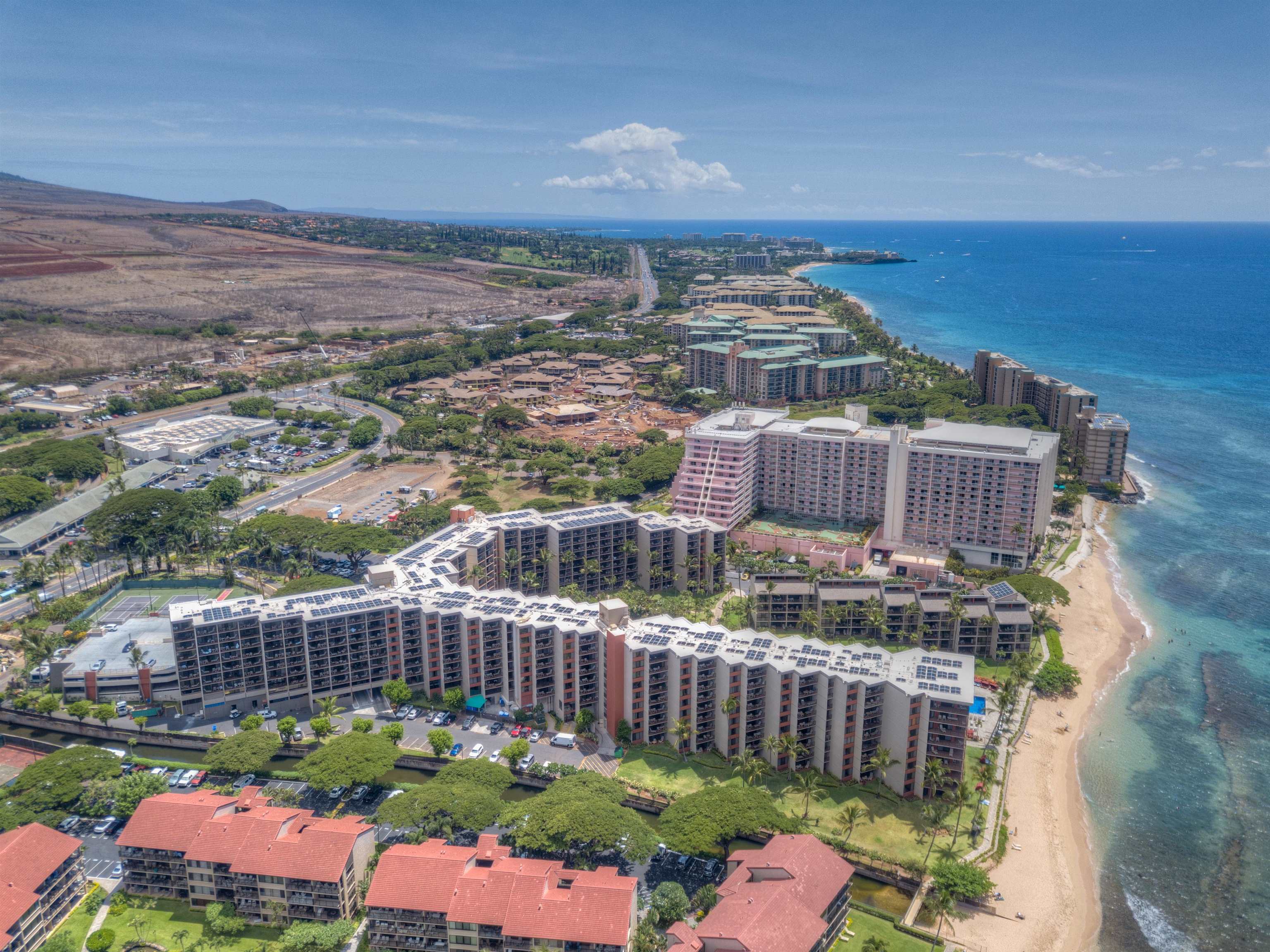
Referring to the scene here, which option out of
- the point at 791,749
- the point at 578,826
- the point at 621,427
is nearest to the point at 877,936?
the point at 791,749

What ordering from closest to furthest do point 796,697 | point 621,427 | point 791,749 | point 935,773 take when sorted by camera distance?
point 935,773
point 791,749
point 796,697
point 621,427

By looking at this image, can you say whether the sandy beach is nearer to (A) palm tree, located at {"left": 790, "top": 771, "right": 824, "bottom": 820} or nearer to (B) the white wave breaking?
(B) the white wave breaking

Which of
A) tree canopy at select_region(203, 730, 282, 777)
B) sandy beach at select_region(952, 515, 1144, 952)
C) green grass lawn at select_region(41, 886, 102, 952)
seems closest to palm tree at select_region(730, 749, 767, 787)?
sandy beach at select_region(952, 515, 1144, 952)

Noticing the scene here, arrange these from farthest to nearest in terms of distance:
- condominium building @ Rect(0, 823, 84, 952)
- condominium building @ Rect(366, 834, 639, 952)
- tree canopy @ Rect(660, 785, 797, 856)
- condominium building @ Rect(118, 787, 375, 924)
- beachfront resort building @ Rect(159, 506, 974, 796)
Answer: beachfront resort building @ Rect(159, 506, 974, 796), tree canopy @ Rect(660, 785, 797, 856), condominium building @ Rect(118, 787, 375, 924), condominium building @ Rect(0, 823, 84, 952), condominium building @ Rect(366, 834, 639, 952)

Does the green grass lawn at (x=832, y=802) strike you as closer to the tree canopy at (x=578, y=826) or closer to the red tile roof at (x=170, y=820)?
the tree canopy at (x=578, y=826)

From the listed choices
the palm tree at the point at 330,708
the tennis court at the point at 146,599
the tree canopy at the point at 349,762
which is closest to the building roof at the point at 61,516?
the tennis court at the point at 146,599

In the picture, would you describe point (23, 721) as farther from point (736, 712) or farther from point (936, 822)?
point (936, 822)

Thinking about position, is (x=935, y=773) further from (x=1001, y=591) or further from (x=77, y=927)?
(x=77, y=927)
